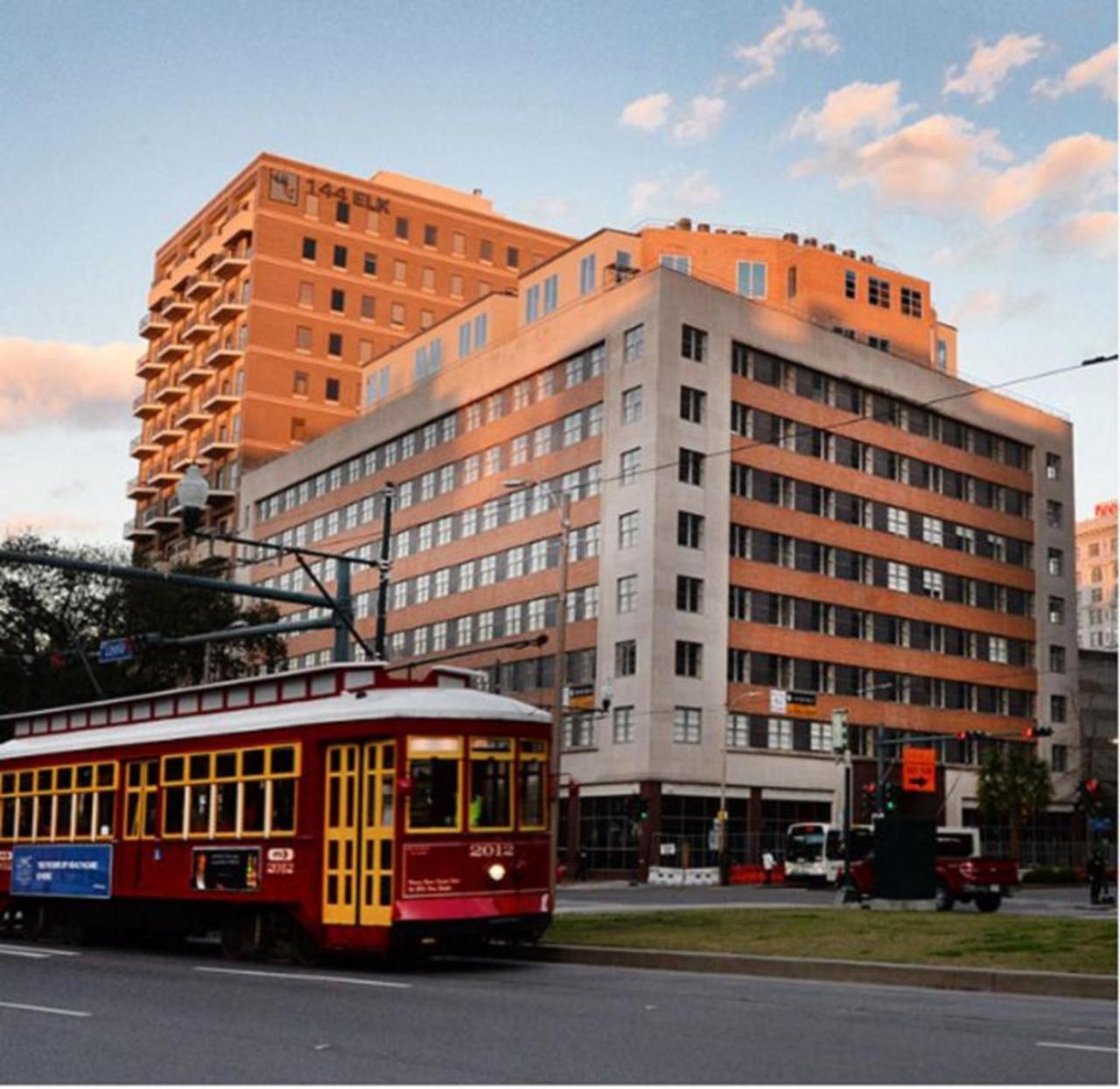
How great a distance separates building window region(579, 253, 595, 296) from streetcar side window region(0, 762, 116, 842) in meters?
55.1

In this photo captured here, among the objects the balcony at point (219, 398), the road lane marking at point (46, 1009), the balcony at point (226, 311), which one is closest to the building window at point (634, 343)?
the balcony at point (219, 398)

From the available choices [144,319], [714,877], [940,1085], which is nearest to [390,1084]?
[940,1085]

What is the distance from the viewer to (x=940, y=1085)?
31.2 feet

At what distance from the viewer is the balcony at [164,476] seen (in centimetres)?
10756

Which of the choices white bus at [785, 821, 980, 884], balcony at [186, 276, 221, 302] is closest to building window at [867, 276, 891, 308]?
white bus at [785, 821, 980, 884]

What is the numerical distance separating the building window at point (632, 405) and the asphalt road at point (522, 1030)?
53225 mm

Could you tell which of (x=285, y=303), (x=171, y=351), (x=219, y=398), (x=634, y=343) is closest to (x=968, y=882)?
(x=634, y=343)

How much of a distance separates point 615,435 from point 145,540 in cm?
4932

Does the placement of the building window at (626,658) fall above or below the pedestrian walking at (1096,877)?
above

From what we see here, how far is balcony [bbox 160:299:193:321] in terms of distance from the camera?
110 m

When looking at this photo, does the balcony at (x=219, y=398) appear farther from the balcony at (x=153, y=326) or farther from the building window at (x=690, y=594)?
the building window at (x=690, y=594)

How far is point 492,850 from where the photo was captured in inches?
774

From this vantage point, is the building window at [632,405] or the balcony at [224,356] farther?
the balcony at [224,356]

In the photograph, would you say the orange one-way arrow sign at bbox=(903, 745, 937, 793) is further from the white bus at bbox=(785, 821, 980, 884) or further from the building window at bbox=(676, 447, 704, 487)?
the building window at bbox=(676, 447, 704, 487)
